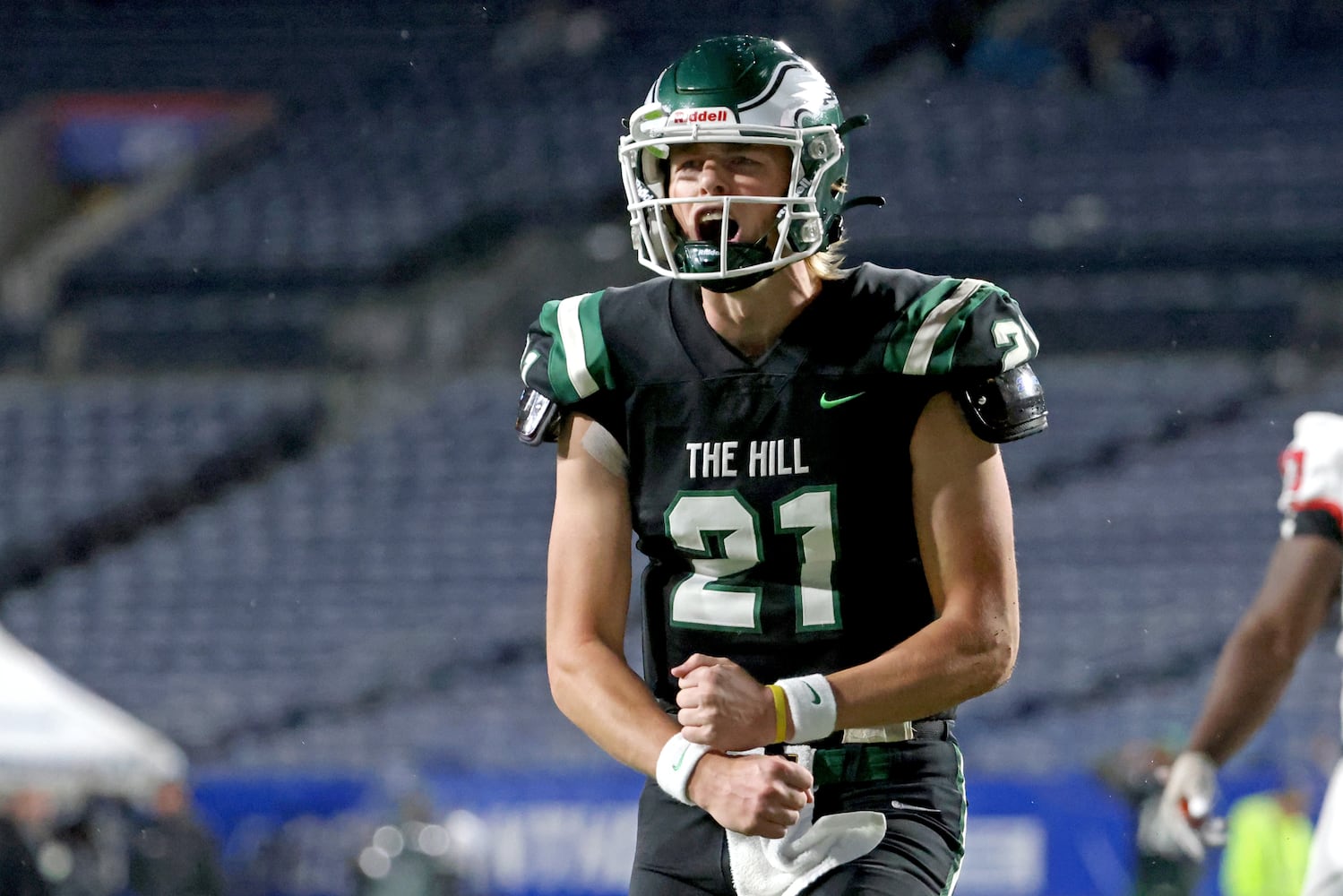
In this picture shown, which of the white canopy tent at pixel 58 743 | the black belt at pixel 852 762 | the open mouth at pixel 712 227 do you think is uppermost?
the open mouth at pixel 712 227

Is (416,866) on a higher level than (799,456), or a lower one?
lower

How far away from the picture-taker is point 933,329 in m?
2.11

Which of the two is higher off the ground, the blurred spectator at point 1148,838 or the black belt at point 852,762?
the black belt at point 852,762

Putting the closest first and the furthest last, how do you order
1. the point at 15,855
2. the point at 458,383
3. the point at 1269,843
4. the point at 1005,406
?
1. the point at 1005,406
2. the point at 1269,843
3. the point at 15,855
4. the point at 458,383

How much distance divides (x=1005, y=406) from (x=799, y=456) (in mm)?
237

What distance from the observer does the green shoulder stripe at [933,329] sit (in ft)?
6.89

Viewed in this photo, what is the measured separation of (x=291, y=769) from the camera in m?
9.75

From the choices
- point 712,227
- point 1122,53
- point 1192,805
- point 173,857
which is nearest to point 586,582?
point 712,227

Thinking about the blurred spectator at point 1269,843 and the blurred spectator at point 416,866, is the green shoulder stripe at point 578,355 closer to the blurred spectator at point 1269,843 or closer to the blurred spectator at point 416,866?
the blurred spectator at point 1269,843

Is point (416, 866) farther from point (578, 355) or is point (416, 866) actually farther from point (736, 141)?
point (736, 141)

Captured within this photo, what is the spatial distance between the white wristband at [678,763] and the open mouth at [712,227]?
1.80 feet

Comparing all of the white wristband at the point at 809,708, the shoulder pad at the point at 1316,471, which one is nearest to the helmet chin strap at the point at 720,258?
the white wristband at the point at 809,708

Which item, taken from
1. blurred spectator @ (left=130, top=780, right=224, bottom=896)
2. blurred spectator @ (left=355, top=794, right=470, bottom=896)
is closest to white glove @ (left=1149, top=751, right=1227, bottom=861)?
blurred spectator @ (left=355, top=794, right=470, bottom=896)

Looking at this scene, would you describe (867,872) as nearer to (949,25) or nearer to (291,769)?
(291,769)
